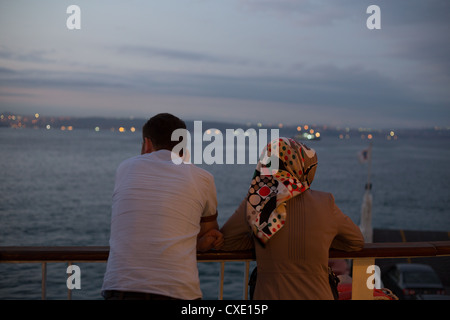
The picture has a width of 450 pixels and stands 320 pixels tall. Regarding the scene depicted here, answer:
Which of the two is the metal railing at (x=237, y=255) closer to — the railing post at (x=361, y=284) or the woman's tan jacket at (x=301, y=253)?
the railing post at (x=361, y=284)

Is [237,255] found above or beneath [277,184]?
A: beneath

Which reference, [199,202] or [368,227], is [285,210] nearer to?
[199,202]

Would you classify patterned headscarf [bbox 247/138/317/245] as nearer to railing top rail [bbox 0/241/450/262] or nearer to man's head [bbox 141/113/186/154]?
railing top rail [bbox 0/241/450/262]

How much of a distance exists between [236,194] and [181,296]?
200 ft

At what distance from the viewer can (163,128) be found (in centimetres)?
226

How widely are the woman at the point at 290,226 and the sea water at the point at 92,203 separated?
78.3ft

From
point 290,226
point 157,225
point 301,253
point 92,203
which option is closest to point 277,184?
point 290,226

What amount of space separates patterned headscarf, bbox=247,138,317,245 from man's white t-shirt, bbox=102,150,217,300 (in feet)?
0.87

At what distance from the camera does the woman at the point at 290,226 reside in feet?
7.06

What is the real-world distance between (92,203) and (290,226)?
5777 cm

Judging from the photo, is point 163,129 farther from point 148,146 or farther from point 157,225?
point 157,225

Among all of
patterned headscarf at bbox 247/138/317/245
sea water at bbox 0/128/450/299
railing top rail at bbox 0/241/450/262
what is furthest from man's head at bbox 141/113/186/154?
sea water at bbox 0/128/450/299

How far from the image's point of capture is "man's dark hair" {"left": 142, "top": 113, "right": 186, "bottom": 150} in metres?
2.25
